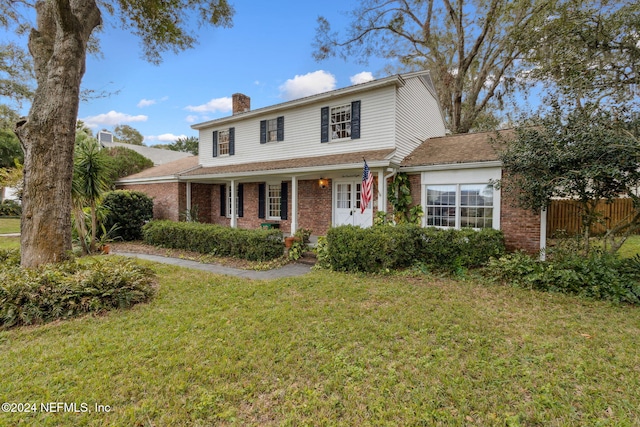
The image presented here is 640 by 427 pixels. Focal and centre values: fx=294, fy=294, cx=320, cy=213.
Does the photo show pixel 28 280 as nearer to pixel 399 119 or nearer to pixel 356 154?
pixel 356 154

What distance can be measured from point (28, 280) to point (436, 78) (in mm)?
18596

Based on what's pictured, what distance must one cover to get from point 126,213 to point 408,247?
443 inches

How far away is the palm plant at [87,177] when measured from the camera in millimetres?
9000

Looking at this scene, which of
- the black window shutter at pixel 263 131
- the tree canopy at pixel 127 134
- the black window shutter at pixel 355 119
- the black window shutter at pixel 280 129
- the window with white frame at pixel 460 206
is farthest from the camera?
the tree canopy at pixel 127 134

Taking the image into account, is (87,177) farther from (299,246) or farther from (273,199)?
(299,246)

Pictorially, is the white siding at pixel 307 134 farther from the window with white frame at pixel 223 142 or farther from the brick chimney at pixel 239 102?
the brick chimney at pixel 239 102

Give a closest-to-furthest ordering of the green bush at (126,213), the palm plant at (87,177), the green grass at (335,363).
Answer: the green grass at (335,363), the palm plant at (87,177), the green bush at (126,213)

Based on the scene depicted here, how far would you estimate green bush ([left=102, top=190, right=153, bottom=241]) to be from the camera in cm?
1169

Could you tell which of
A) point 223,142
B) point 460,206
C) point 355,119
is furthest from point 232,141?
point 460,206

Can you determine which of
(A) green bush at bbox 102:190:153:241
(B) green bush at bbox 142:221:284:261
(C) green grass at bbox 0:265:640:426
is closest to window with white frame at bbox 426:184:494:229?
(C) green grass at bbox 0:265:640:426

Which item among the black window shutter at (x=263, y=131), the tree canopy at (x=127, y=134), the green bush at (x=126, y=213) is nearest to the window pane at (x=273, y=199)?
the black window shutter at (x=263, y=131)

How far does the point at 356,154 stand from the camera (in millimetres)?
9922

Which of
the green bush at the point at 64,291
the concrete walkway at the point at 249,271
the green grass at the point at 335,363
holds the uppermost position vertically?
the green bush at the point at 64,291

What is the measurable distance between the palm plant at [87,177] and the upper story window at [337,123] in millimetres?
7322
